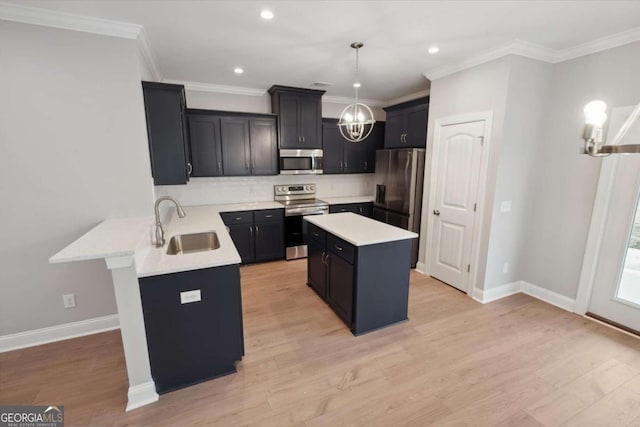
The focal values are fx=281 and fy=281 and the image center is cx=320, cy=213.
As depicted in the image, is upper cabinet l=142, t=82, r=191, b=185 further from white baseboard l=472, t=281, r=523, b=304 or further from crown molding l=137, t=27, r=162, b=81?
white baseboard l=472, t=281, r=523, b=304

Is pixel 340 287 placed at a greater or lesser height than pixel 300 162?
lesser

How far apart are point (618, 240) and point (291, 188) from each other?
13.5ft

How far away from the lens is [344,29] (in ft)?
8.11

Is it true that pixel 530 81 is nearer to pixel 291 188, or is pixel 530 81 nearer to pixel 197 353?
pixel 291 188

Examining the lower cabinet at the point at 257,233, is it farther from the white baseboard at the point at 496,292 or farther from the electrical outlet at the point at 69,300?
the white baseboard at the point at 496,292

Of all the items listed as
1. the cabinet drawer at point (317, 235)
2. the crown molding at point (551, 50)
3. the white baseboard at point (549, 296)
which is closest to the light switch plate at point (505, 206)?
the white baseboard at point (549, 296)

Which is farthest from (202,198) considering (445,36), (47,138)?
(445,36)

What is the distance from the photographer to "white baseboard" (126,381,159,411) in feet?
6.05

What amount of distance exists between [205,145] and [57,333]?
2.70 m

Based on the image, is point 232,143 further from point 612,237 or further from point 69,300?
point 612,237

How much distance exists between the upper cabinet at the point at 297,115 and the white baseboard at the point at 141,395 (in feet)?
11.4

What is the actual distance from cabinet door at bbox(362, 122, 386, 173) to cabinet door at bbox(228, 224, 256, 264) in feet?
8.00
